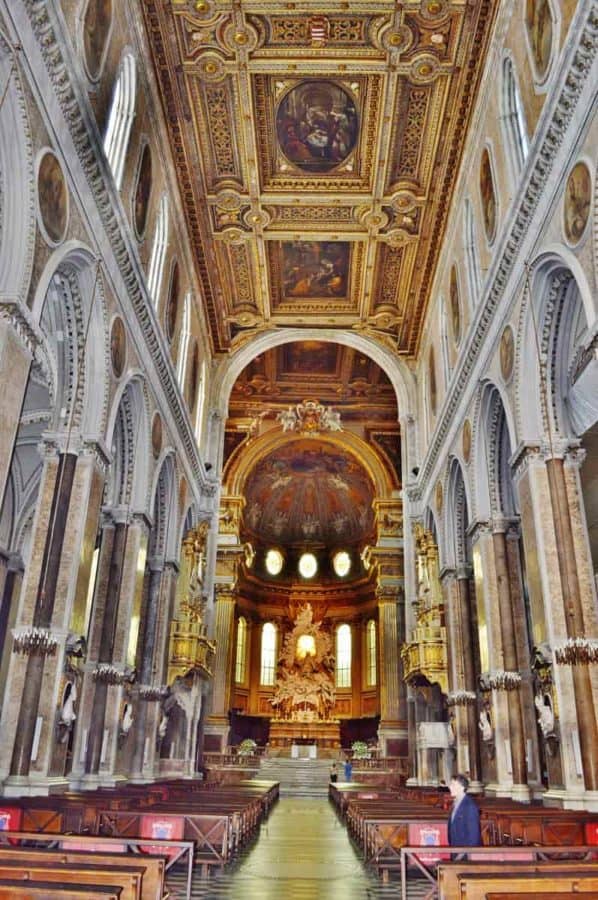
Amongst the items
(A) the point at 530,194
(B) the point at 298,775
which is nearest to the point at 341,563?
(B) the point at 298,775

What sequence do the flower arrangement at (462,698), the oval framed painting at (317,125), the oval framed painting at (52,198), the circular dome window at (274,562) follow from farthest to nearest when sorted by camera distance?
the circular dome window at (274,562) < the oval framed painting at (317,125) < the flower arrangement at (462,698) < the oval framed painting at (52,198)

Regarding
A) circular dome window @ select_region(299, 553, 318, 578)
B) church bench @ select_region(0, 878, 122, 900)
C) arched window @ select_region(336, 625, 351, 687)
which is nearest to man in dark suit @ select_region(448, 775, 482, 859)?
church bench @ select_region(0, 878, 122, 900)

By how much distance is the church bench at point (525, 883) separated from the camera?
4.73m

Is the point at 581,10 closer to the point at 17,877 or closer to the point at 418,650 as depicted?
the point at 17,877

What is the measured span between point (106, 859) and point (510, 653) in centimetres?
A: 1219

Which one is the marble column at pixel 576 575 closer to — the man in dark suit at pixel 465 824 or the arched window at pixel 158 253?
the man in dark suit at pixel 465 824

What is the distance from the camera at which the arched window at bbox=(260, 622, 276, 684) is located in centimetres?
4150

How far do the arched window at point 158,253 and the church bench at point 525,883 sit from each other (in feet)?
51.7

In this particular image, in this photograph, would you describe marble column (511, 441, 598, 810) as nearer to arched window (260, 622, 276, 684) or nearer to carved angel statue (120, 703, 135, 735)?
carved angel statue (120, 703, 135, 735)

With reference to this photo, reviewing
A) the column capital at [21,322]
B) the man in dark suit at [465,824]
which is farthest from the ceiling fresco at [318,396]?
the man in dark suit at [465,824]

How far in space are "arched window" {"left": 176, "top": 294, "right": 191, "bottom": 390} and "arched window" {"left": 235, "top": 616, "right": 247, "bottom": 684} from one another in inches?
817

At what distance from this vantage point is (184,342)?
23.5 metres

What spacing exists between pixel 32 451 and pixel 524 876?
1829cm

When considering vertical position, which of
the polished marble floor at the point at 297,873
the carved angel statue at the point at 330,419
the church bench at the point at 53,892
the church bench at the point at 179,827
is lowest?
the polished marble floor at the point at 297,873
